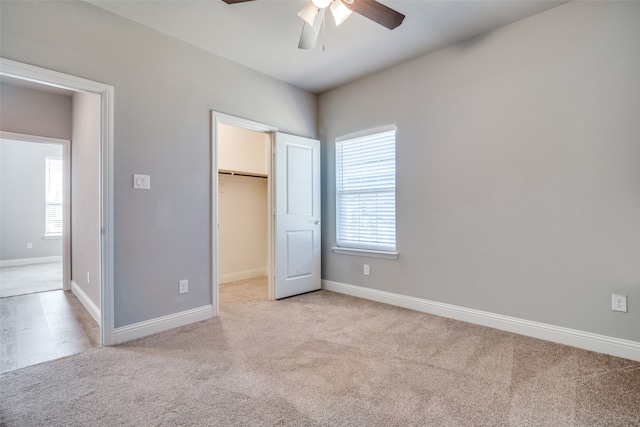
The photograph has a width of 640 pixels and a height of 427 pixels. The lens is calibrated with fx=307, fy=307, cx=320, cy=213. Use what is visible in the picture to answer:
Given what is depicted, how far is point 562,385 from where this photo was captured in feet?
6.11

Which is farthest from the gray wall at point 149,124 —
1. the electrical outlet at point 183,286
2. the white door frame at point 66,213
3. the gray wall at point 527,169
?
the white door frame at point 66,213

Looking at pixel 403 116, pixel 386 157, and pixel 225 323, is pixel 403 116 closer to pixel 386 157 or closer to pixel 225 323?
pixel 386 157

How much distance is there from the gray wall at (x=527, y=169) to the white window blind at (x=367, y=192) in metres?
0.15

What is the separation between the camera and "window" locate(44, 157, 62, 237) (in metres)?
6.42

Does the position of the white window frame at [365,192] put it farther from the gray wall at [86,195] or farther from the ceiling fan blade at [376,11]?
the gray wall at [86,195]

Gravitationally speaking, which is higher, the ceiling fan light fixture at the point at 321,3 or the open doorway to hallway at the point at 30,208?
the ceiling fan light fixture at the point at 321,3

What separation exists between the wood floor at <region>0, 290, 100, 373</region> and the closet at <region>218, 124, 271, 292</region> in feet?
5.83

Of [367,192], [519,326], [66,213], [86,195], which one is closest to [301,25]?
[367,192]

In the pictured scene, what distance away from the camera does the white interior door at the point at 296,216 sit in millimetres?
3723

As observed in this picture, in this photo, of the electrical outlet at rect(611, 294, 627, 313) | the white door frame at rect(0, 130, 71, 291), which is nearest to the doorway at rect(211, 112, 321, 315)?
the white door frame at rect(0, 130, 71, 291)

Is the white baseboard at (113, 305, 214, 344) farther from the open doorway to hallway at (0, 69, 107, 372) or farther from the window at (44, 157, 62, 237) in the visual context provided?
the window at (44, 157, 62, 237)

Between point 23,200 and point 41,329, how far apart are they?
490cm

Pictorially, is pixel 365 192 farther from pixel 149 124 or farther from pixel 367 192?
pixel 149 124

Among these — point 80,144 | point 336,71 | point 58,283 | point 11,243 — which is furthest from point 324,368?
point 11,243
